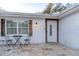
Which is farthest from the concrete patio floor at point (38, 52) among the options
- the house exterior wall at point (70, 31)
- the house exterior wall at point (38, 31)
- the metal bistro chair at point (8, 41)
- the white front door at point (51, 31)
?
the white front door at point (51, 31)

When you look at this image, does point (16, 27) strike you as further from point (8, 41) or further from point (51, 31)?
point (51, 31)

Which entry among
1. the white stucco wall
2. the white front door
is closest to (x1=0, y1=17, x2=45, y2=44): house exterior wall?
the white stucco wall

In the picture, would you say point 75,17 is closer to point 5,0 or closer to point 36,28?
point 36,28

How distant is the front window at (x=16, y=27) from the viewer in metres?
10.8

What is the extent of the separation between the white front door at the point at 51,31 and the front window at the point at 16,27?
6.80 feet

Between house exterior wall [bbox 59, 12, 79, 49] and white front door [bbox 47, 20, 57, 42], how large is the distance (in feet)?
1.99

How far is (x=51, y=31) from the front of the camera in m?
11.8

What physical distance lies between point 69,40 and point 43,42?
2.67 meters

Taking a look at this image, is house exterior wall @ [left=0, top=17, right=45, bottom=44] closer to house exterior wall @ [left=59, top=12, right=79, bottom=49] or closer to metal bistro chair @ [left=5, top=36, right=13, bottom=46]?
house exterior wall @ [left=59, top=12, right=79, bottom=49]

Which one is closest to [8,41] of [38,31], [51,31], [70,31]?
[38,31]

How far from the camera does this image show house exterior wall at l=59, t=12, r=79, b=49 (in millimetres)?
8211

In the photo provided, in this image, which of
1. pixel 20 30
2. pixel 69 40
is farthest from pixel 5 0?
pixel 20 30

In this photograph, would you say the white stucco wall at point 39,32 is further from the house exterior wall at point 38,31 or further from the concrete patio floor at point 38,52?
the concrete patio floor at point 38,52

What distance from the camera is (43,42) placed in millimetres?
11305
